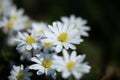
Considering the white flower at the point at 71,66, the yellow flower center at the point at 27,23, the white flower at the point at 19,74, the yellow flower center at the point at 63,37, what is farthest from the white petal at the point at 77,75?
the yellow flower center at the point at 27,23

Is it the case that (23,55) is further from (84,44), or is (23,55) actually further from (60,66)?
(84,44)

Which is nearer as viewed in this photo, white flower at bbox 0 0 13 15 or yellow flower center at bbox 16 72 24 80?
yellow flower center at bbox 16 72 24 80

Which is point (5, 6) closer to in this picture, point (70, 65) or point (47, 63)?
point (47, 63)

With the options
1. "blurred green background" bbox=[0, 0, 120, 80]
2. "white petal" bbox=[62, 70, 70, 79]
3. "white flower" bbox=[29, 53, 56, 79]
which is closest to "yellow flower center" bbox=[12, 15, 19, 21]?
"blurred green background" bbox=[0, 0, 120, 80]

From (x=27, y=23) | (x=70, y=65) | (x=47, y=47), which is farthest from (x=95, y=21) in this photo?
(x=70, y=65)

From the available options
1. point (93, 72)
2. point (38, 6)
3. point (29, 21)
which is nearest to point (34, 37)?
point (93, 72)

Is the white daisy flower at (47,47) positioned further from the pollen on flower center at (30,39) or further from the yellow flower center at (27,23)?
the yellow flower center at (27,23)

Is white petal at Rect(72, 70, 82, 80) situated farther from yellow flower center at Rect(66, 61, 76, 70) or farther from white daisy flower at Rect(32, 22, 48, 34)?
white daisy flower at Rect(32, 22, 48, 34)
